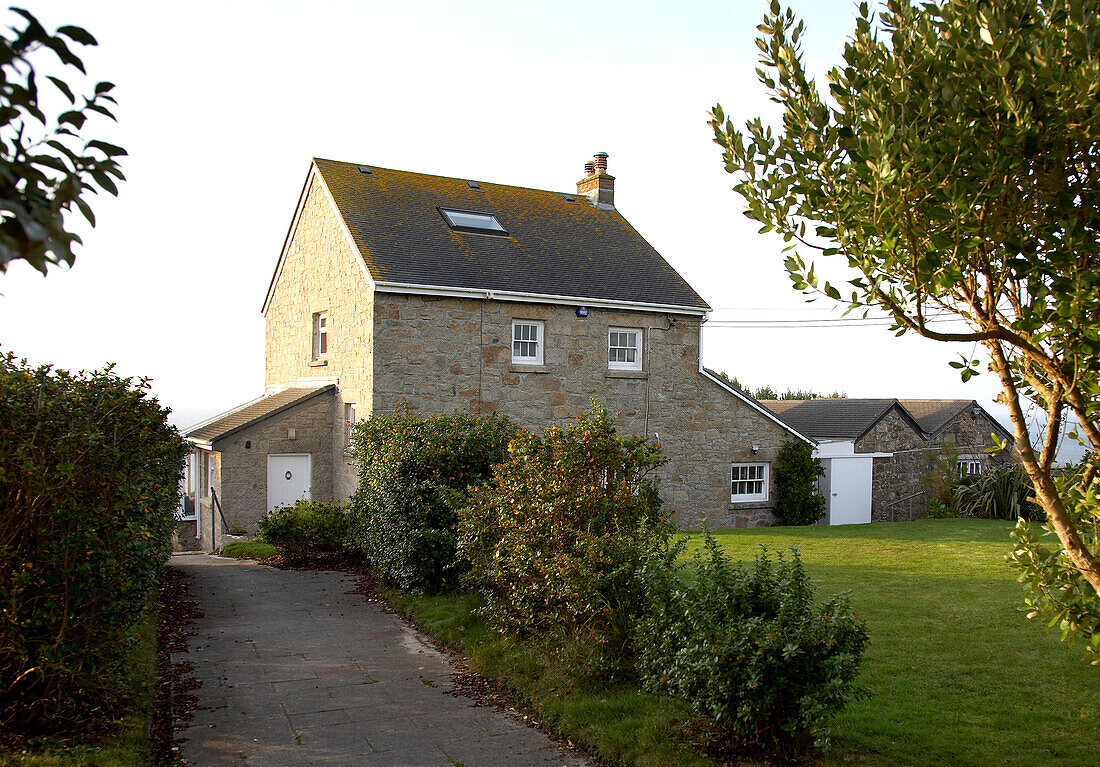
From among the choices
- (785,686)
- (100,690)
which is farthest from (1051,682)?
(100,690)

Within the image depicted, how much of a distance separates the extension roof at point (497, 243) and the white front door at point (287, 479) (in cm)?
540

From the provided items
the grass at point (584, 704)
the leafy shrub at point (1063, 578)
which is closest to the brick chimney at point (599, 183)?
the grass at point (584, 704)

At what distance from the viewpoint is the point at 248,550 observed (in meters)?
18.4

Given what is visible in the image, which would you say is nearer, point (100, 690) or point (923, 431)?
point (100, 690)

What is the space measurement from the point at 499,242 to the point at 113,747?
56.5 feet

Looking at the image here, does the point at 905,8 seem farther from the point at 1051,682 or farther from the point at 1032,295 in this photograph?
the point at 1051,682

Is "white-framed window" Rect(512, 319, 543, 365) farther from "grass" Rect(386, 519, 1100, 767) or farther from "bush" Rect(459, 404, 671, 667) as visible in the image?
"bush" Rect(459, 404, 671, 667)

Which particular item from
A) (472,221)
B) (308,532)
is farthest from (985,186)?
(472,221)

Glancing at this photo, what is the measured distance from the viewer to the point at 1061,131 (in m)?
3.85

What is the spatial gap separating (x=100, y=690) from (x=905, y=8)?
7229 millimetres

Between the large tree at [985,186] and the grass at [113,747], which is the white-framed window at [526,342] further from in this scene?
the large tree at [985,186]

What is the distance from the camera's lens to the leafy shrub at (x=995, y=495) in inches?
918

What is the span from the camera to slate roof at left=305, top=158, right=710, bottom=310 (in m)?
19.6

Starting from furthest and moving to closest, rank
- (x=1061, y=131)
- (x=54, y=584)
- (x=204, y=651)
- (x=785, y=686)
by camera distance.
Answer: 1. (x=204, y=651)
2. (x=54, y=584)
3. (x=785, y=686)
4. (x=1061, y=131)
